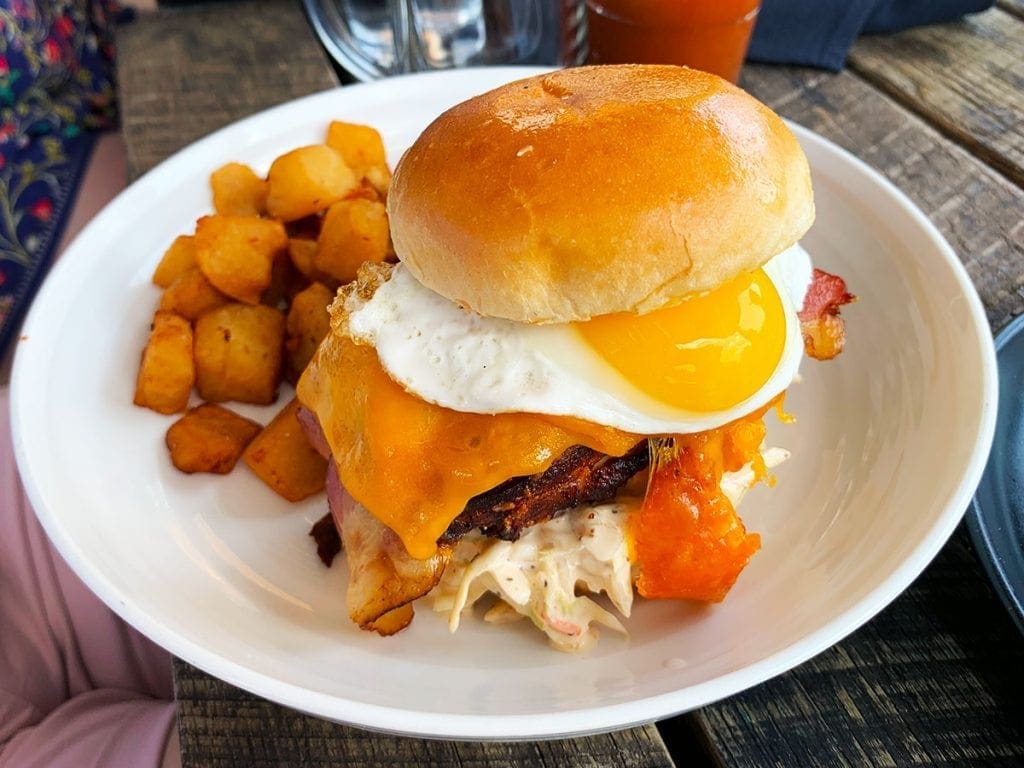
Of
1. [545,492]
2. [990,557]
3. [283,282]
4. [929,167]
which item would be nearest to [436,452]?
[545,492]

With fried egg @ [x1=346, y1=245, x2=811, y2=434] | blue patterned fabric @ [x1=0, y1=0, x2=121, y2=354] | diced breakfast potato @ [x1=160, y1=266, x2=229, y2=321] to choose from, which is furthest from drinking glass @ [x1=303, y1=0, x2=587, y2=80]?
fried egg @ [x1=346, y1=245, x2=811, y2=434]

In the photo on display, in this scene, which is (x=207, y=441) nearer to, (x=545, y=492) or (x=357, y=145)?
(x=545, y=492)

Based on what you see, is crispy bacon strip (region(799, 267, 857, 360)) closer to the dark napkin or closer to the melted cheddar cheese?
the melted cheddar cheese

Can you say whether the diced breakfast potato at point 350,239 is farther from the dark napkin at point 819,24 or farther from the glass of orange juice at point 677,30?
the dark napkin at point 819,24

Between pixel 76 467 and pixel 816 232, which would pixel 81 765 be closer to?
pixel 76 467

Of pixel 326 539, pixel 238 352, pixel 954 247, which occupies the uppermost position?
pixel 954 247

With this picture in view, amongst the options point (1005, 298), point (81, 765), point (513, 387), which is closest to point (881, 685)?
point (513, 387)

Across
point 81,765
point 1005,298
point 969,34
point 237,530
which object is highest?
point 969,34
